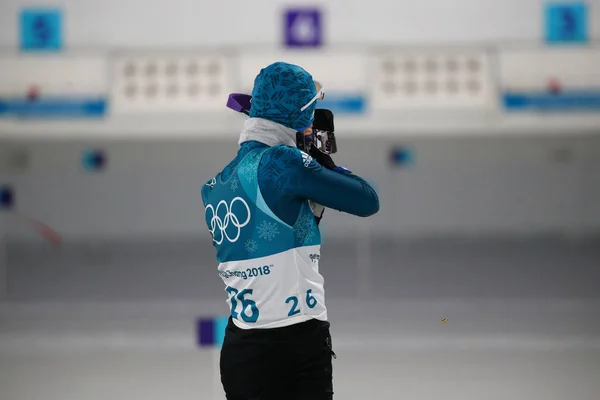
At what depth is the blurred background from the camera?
3.22m

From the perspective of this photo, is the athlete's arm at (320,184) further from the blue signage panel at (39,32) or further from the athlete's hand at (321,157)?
the blue signage panel at (39,32)

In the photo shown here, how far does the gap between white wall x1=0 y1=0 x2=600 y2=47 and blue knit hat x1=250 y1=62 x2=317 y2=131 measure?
6230 millimetres

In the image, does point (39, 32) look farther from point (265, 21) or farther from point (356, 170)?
point (356, 170)

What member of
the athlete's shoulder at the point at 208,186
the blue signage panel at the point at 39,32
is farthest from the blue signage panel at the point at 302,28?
the athlete's shoulder at the point at 208,186

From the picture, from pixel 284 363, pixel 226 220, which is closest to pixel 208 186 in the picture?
pixel 226 220

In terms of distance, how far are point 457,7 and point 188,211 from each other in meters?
3.46

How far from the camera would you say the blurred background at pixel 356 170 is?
3225 mm

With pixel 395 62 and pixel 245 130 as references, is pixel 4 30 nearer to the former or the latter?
pixel 395 62

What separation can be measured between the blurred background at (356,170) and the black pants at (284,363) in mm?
1462

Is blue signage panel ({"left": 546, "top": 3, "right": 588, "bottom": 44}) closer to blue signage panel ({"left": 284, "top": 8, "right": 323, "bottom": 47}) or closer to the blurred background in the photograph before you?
the blurred background

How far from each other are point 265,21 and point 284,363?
6.66 meters

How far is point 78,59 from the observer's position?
22.6 ft

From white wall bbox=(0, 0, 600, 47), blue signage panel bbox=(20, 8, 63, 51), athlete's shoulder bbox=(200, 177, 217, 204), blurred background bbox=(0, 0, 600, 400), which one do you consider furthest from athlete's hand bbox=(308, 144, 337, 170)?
white wall bbox=(0, 0, 600, 47)

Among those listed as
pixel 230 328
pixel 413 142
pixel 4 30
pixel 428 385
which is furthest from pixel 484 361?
pixel 4 30
